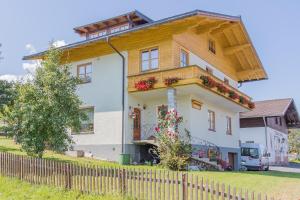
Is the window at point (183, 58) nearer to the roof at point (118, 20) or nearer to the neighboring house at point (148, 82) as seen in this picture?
the neighboring house at point (148, 82)

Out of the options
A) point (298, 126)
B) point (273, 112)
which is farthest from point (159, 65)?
point (298, 126)

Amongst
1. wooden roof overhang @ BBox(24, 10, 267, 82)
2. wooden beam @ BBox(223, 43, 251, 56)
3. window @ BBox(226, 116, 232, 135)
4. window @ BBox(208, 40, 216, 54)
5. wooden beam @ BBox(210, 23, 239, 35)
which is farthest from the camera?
window @ BBox(226, 116, 232, 135)

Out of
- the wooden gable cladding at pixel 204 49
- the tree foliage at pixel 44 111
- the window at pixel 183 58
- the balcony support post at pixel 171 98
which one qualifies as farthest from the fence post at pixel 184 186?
the window at pixel 183 58

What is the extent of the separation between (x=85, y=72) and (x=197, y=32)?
311 inches

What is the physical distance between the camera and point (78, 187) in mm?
10570

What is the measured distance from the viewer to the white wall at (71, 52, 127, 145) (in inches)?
835

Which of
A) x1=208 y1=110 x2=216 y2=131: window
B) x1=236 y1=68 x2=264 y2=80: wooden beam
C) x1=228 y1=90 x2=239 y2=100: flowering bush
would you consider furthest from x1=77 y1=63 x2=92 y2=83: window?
x1=236 y1=68 x2=264 y2=80: wooden beam

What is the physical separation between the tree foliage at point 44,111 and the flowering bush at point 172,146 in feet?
14.8

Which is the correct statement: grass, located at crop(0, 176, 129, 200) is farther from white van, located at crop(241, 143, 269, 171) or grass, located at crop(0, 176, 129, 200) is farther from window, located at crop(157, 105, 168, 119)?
white van, located at crop(241, 143, 269, 171)

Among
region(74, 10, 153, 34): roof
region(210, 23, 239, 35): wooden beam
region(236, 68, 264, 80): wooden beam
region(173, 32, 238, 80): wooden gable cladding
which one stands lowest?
region(236, 68, 264, 80): wooden beam

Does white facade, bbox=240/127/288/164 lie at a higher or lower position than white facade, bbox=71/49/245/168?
lower

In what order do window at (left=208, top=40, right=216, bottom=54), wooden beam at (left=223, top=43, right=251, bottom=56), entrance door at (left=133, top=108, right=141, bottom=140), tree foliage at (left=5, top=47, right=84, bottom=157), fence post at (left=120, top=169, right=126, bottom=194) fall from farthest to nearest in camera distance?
wooden beam at (left=223, top=43, right=251, bottom=56)
window at (left=208, top=40, right=216, bottom=54)
entrance door at (left=133, top=108, right=141, bottom=140)
tree foliage at (left=5, top=47, right=84, bottom=157)
fence post at (left=120, top=169, right=126, bottom=194)

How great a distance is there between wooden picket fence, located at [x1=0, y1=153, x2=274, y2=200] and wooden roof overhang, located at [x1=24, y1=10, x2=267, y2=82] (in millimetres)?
10530

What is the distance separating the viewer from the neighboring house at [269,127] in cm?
3744
